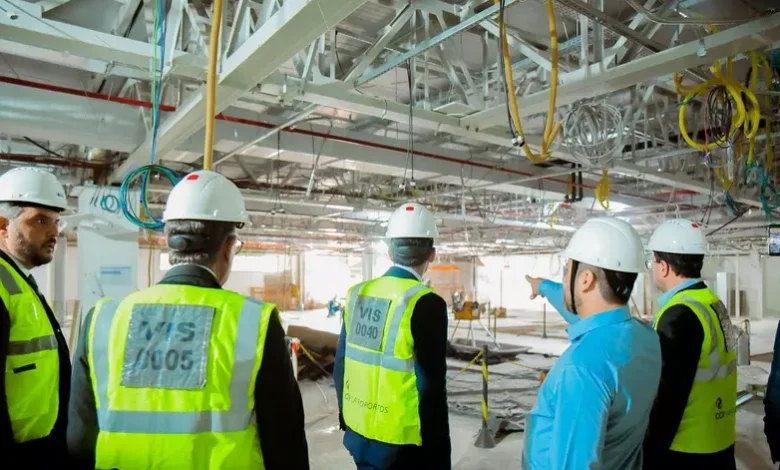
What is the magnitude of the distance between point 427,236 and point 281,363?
1713mm

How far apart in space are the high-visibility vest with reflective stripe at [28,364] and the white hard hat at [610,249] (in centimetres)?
241

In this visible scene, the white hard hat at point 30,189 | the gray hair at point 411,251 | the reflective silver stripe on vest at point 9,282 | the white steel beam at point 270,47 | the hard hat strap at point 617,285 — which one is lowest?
the reflective silver stripe on vest at point 9,282

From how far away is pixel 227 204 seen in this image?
5.70ft

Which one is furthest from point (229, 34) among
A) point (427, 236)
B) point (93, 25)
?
point (427, 236)

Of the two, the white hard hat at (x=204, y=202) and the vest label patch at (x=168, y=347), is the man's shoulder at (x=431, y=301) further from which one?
the vest label patch at (x=168, y=347)

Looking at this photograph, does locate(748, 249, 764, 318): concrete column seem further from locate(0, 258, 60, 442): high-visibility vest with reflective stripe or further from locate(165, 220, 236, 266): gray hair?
locate(0, 258, 60, 442): high-visibility vest with reflective stripe

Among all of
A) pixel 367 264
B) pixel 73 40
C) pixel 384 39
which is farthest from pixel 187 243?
pixel 367 264

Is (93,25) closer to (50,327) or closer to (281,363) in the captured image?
(50,327)

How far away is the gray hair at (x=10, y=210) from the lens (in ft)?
8.78

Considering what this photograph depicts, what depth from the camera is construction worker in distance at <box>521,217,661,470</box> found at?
4.99 feet

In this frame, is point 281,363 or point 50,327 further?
point 50,327

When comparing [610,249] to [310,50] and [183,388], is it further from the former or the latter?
[310,50]

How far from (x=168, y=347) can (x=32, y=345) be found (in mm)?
1335

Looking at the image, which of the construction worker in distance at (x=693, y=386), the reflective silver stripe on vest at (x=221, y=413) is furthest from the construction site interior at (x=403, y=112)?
the construction worker in distance at (x=693, y=386)
